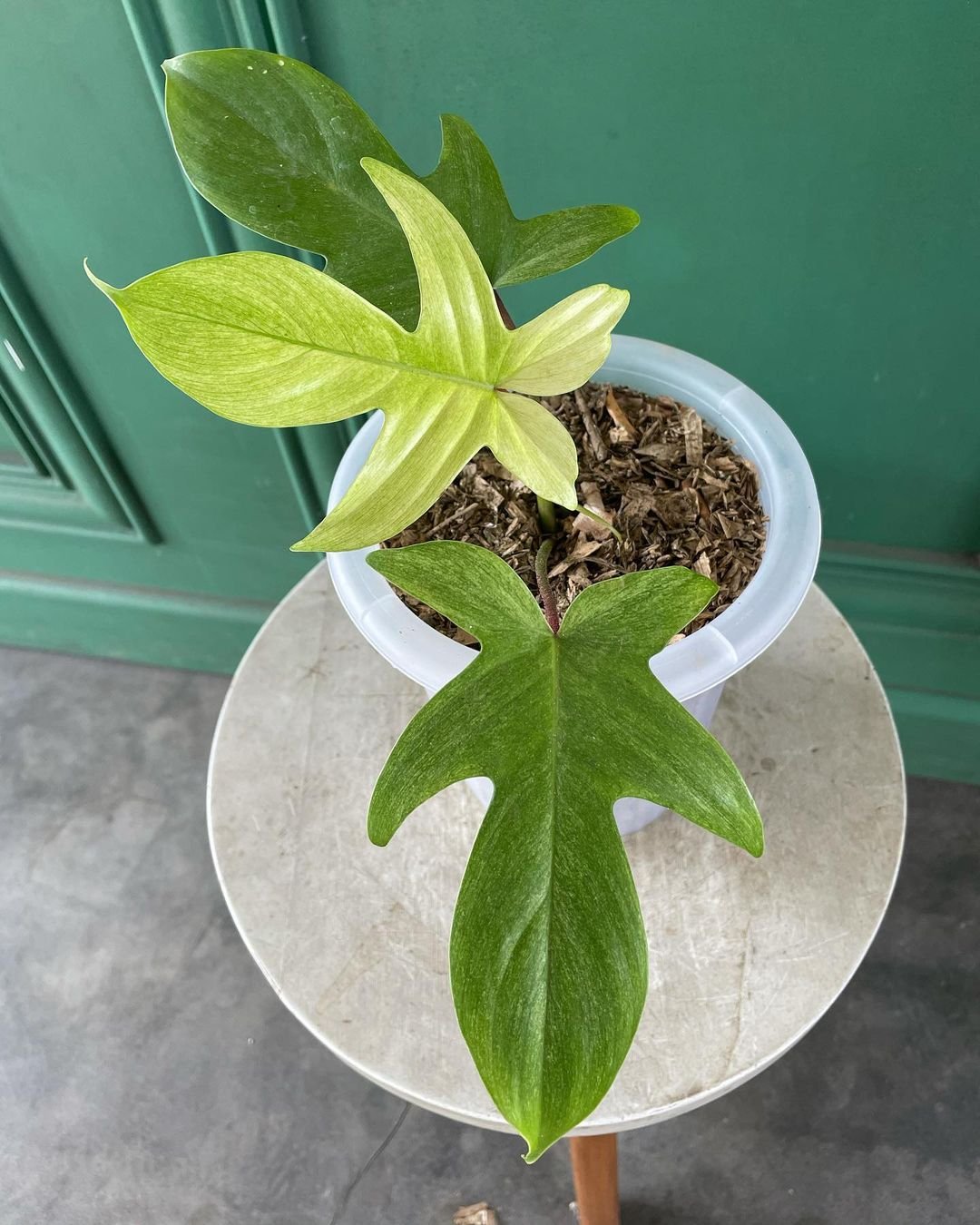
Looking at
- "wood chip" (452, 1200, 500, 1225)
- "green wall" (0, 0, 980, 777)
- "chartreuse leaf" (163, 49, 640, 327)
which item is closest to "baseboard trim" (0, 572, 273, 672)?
"green wall" (0, 0, 980, 777)

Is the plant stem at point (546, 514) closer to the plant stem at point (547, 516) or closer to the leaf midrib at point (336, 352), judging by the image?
the plant stem at point (547, 516)

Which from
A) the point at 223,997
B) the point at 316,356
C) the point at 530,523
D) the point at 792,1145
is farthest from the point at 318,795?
Answer: the point at 792,1145

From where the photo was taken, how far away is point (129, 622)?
145 cm

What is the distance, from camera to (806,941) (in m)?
0.67

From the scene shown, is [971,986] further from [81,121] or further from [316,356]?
[81,121]

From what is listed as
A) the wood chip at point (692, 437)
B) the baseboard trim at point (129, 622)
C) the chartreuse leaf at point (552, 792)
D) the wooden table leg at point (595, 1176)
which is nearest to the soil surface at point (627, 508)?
the wood chip at point (692, 437)

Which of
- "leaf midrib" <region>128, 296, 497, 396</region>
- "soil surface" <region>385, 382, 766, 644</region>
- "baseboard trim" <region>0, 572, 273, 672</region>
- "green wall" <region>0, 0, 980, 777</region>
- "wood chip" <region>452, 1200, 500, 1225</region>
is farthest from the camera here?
"baseboard trim" <region>0, 572, 273, 672</region>

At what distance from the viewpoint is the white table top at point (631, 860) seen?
638 millimetres

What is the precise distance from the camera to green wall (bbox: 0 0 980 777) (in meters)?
0.72

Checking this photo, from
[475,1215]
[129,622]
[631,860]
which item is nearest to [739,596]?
[631,860]

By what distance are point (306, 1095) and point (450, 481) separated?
0.98 meters

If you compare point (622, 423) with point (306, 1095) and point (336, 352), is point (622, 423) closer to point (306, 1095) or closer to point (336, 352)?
point (336, 352)

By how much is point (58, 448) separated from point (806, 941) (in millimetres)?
1033

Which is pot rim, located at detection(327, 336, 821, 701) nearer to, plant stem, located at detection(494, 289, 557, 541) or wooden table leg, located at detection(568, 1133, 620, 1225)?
plant stem, located at detection(494, 289, 557, 541)
